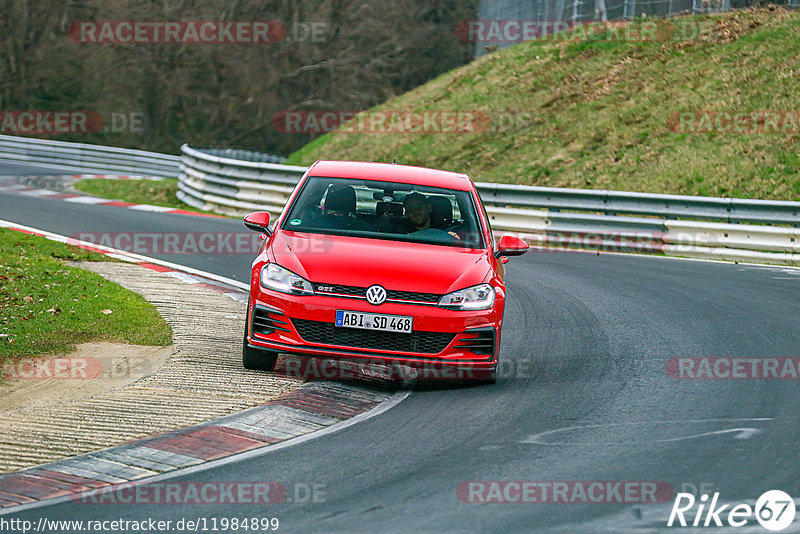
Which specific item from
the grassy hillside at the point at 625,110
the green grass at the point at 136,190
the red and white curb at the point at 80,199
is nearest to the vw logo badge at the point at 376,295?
the red and white curb at the point at 80,199

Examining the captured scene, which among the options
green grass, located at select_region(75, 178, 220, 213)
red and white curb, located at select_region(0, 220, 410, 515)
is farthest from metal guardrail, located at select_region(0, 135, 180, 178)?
red and white curb, located at select_region(0, 220, 410, 515)

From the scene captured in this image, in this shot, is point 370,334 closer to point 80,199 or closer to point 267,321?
point 267,321

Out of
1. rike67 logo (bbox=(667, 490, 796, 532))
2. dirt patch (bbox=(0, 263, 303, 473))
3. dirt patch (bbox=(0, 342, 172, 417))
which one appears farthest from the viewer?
dirt patch (bbox=(0, 342, 172, 417))

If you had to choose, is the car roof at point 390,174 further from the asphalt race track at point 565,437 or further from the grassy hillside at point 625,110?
the grassy hillside at point 625,110

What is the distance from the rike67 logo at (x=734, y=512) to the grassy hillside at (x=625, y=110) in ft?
56.5

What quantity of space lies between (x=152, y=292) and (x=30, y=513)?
22.8 feet

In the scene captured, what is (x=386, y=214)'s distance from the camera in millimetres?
9391

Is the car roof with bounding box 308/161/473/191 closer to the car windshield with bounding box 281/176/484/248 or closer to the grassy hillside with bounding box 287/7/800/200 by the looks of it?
the car windshield with bounding box 281/176/484/248

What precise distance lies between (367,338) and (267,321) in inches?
31.4

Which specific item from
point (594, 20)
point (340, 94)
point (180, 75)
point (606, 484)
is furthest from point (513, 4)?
point (606, 484)

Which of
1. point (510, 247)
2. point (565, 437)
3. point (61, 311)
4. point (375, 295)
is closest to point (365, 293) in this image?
point (375, 295)

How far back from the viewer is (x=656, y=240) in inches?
755

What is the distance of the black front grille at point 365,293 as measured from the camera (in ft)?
26.5

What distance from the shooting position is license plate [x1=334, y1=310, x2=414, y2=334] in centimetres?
805
